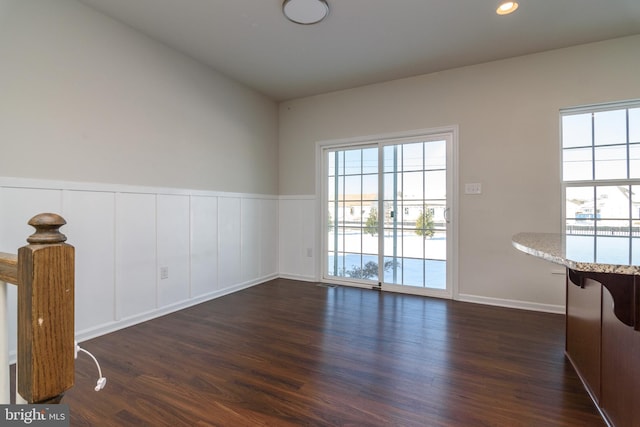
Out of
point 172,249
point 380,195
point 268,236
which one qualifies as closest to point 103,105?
point 172,249

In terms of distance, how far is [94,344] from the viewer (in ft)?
7.56

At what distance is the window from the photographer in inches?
111

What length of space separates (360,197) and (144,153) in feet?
8.41

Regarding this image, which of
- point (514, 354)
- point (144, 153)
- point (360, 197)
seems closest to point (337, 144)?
point (360, 197)

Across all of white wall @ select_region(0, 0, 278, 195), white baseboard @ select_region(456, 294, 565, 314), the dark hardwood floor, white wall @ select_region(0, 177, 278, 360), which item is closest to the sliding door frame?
white baseboard @ select_region(456, 294, 565, 314)

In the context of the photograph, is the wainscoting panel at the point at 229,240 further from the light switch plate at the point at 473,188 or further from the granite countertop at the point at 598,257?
the granite countertop at the point at 598,257

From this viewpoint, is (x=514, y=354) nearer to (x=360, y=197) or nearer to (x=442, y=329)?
(x=442, y=329)

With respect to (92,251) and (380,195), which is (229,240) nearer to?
(92,251)

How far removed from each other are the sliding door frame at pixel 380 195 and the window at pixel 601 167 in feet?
3.36

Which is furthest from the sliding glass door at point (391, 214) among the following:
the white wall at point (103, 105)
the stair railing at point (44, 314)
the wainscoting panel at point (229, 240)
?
the stair railing at point (44, 314)

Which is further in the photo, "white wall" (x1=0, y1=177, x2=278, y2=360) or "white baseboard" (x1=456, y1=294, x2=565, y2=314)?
"white baseboard" (x1=456, y1=294, x2=565, y2=314)

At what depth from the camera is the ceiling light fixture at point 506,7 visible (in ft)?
7.73

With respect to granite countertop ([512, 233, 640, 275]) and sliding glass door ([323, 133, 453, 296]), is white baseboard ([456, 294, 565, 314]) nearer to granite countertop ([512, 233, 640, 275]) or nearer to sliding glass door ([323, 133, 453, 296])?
sliding glass door ([323, 133, 453, 296])

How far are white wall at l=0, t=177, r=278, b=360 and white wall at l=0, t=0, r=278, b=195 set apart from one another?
160mm
